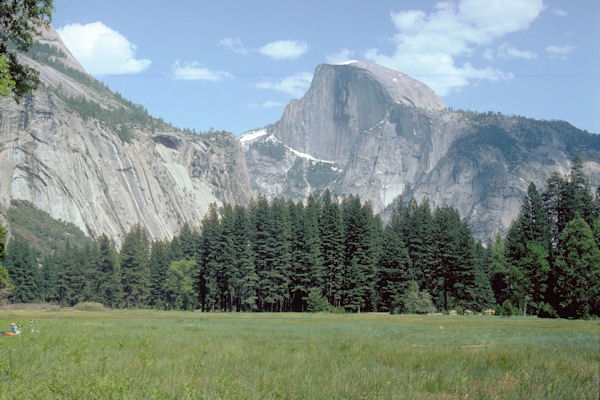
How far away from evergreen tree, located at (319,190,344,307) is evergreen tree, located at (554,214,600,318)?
97.6 ft

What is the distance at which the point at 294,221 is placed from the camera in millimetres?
83750

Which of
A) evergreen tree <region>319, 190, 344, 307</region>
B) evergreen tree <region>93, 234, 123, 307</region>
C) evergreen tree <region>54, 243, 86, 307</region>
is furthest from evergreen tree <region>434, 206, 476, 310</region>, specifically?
evergreen tree <region>54, 243, 86, 307</region>

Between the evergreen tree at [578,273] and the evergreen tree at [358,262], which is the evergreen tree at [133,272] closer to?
the evergreen tree at [358,262]

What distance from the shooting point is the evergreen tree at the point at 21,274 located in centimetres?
11249

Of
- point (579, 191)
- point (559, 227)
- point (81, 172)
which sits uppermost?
point (81, 172)

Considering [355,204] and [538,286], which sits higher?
[355,204]

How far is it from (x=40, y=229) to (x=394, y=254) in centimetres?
13058

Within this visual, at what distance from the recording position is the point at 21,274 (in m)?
115

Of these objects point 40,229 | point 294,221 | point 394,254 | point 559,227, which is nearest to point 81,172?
point 40,229

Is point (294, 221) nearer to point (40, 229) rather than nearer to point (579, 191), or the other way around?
point (579, 191)

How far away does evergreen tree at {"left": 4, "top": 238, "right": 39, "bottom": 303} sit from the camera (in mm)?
112488

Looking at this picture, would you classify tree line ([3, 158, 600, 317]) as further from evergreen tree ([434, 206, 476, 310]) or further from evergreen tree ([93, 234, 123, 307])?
evergreen tree ([93, 234, 123, 307])

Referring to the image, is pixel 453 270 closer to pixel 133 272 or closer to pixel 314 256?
pixel 314 256

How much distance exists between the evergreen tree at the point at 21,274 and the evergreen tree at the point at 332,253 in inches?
2890
